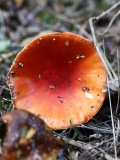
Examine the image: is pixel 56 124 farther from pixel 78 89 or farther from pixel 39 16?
pixel 39 16

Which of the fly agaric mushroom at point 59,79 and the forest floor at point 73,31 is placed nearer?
the forest floor at point 73,31

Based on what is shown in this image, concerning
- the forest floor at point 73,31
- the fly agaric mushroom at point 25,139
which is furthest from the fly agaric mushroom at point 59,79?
the fly agaric mushroom at point 25,139

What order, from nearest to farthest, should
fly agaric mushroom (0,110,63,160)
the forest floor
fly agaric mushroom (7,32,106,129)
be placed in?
1. fly agaric mushroom (0,110,63,160)
2. the forest floor
3. fly agaric mushroom (7,32,106,129)

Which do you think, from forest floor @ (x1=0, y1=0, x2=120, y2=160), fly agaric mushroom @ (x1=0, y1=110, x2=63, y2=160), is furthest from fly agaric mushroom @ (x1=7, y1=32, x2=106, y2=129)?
fly agaric mushroom @ (x1=0, y1=110, x2=63, y2=160)

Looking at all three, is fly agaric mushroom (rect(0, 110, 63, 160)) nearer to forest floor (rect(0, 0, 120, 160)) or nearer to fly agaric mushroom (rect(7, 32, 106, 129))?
forest floor (rect(0, 0, 120, 160))

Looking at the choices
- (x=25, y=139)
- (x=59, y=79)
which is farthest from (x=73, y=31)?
(x=25, y=139)

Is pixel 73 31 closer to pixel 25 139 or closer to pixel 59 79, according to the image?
pixel 59 79

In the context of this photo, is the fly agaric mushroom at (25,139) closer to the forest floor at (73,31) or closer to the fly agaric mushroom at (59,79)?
the forest floor at (73,31)
